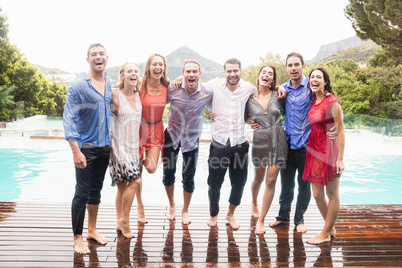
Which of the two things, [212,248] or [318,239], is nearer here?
[212,248]

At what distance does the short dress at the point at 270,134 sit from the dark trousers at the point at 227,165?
161mm

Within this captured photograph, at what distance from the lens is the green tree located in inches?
581

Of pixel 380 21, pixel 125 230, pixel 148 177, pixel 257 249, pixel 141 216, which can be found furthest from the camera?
pixel 380 21

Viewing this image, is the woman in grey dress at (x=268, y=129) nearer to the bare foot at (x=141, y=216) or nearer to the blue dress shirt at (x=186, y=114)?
the blue dress shirt at (x=186, y=114)

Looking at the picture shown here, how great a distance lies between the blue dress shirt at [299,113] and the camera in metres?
3.47

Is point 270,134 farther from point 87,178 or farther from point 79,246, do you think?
point 79,246

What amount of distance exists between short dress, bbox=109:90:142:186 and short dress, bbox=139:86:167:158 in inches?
7.6

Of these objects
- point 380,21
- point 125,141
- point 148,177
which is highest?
point 380,21

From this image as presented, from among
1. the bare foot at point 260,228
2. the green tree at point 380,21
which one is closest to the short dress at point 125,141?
the bare foot at point 260,228

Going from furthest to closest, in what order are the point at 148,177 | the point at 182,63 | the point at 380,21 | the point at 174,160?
1. the point at 182,63
2. the point at 380,21
3. the point at 148,177
4. the point at 174,160

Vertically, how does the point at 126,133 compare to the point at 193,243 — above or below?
above

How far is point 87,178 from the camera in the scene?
2941 mm

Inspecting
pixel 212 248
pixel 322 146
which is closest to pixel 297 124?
pixel 322 146

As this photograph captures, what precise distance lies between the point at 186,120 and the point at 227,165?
2.04 ft
